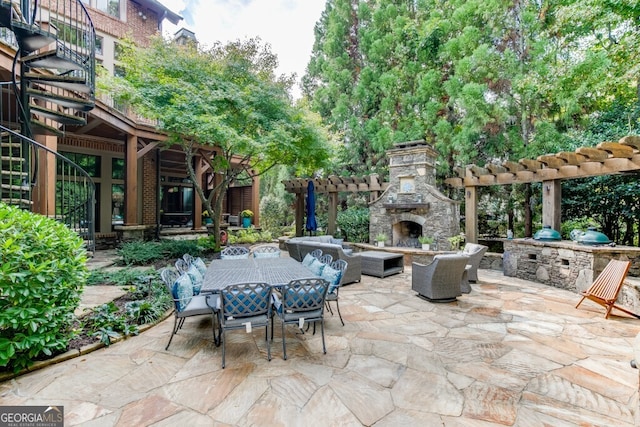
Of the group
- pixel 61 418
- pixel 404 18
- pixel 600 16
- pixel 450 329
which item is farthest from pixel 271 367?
pixel 404 18

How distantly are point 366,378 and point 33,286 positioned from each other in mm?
3010

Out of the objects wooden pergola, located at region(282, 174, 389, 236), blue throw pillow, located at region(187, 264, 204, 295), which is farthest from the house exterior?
blue throw pillow, located at region(187, 264, 204, 295)

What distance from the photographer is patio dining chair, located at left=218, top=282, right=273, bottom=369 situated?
2750 mm

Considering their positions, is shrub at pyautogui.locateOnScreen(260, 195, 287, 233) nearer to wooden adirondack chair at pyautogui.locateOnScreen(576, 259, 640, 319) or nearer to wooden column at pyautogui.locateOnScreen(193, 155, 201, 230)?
wooden column at pyautogui.locateOnScreen(193, 155, 201, 230)

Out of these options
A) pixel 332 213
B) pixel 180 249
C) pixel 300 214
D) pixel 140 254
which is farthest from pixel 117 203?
pixel 332 213

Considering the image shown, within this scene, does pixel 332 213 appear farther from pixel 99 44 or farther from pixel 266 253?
pixel 99 44

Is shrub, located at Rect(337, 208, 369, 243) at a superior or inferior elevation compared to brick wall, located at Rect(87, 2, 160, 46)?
inferior

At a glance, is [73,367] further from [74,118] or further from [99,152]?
[99,152]

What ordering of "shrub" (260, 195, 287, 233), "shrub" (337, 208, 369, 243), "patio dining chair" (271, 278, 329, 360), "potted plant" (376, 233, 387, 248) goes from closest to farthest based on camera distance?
"patio dining chair" (271, 278, 329, 360), "potted plant" (376, 233, 387, 248), "shrub" (337, 208, 369, 243), "shrub" (260, 195, 287, 233)

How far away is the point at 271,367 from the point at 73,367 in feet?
5.95

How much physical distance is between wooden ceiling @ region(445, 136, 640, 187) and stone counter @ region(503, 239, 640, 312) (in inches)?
55.8

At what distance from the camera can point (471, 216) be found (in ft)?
25.7

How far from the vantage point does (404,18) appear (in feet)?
36.0

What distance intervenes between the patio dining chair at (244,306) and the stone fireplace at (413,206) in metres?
6.39
